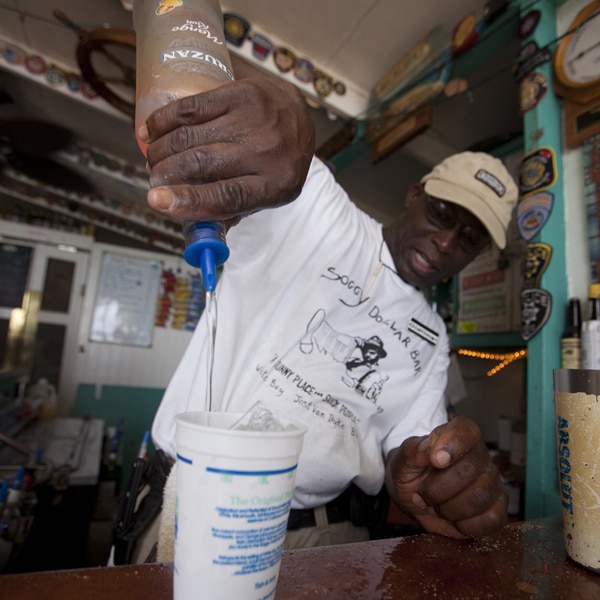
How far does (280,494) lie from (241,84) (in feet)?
1.61

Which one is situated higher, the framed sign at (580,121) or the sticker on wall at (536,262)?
the framed sign at (580,121)

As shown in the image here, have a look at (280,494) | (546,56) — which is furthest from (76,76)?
(280,494)

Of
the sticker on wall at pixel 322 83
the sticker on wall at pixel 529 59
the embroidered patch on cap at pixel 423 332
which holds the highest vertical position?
the sticker on wall at pixel 322 83

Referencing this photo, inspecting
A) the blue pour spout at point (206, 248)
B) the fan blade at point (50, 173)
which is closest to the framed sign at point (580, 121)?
the blue pour spout at point (206, 248)

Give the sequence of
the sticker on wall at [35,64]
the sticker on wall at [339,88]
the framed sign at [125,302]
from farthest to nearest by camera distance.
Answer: the framed sign at [125,302] → the sticker on wall at [35,64] → the sticker on wall at [339,88]

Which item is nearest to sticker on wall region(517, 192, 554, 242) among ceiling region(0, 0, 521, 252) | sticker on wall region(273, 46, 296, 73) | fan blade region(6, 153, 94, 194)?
ceiling region(0, 0, 521, 252)

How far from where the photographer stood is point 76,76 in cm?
320

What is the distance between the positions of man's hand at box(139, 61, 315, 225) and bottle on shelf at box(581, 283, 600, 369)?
99 centimetres

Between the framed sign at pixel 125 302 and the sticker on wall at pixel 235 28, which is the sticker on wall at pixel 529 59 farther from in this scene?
the framed sign at pixel 125 302

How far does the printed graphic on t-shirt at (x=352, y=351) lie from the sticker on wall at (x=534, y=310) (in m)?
0.55

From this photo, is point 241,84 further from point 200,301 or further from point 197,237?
point 200,301

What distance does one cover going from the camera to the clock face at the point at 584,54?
126cm

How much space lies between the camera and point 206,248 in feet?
1.60

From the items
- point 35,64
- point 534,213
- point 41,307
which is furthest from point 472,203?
point 41,307
